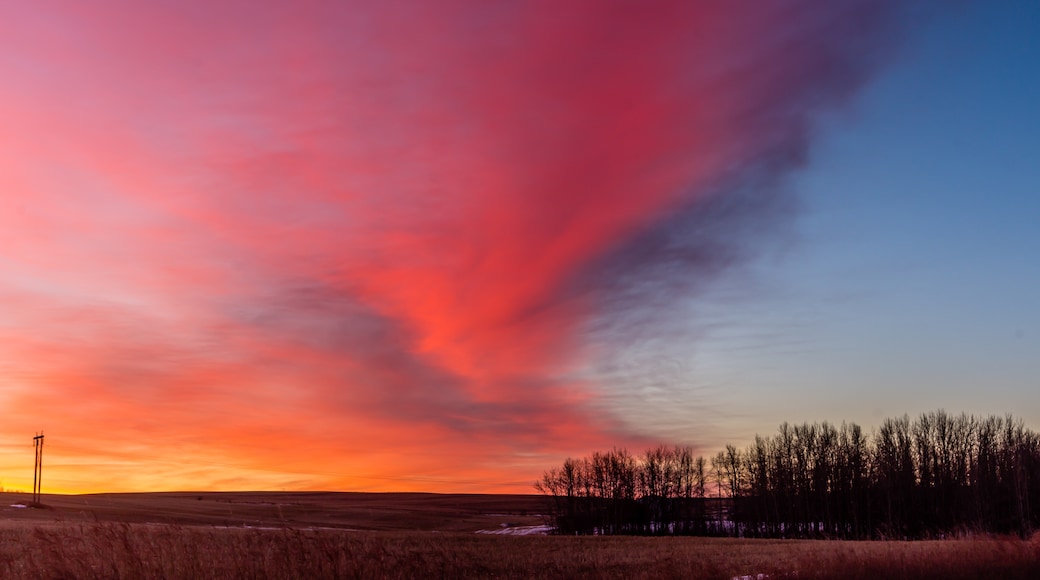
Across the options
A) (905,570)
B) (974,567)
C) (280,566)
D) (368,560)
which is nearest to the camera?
(280,566)

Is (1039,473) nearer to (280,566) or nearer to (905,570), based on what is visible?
(905,570)

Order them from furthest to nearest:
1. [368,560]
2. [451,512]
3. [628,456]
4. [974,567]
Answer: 1. [451,512]
2. [628,456]
3. [974,567]
4. [368,560]

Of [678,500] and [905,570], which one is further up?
[905,570]

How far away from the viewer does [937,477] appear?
132 metres

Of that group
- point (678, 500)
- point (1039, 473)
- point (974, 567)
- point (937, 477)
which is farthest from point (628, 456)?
point (974, 567)

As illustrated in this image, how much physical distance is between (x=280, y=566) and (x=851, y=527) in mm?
138137

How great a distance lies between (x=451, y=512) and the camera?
177 meters

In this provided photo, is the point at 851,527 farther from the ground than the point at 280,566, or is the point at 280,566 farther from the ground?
the point at 280,566

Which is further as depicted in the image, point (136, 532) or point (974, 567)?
point (974, 567)

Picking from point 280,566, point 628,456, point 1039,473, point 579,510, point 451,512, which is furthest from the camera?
point 451,512

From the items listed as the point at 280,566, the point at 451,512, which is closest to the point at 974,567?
the point at 280,566

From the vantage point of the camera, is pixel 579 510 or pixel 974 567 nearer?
pixel 974 567

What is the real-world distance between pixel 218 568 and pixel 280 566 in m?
1.23

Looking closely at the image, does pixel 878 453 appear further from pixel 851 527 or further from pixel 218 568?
pixel 218 568
